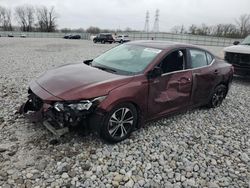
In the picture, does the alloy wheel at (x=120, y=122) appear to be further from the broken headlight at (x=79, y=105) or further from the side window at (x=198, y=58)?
the side window at (x=198, y=58)

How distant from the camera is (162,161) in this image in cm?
321

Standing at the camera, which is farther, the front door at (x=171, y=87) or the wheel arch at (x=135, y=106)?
the front door at (x=171, y=87)

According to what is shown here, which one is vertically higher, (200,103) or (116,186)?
(200,103)

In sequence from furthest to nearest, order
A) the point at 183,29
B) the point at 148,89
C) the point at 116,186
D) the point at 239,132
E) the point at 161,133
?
1. the point at 183,29
2. the point at 239,132
3. the point at 161,133
4. the point at 148,89
5. the point at 116,186

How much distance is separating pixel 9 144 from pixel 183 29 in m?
64.7

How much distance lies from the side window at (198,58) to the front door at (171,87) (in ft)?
0.83

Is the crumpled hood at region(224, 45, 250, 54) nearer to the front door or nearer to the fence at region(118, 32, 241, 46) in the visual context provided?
the front door

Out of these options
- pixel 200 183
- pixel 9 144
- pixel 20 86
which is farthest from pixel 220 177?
pixel 20 86

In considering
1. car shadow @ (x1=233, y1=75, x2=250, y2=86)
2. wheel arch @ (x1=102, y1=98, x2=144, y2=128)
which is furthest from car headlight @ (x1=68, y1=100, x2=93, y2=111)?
car shadow @ (x1=233, y1=75, x2=250, y2=86)

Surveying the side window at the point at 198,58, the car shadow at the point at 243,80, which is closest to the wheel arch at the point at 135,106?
the side window at the point at 198,58

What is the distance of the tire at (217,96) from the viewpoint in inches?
205

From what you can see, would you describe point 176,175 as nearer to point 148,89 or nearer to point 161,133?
point 161,133

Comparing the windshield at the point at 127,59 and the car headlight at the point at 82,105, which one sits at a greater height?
the windshield at the point at 127,59

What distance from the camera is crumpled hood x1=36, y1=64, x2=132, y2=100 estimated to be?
124 inches
